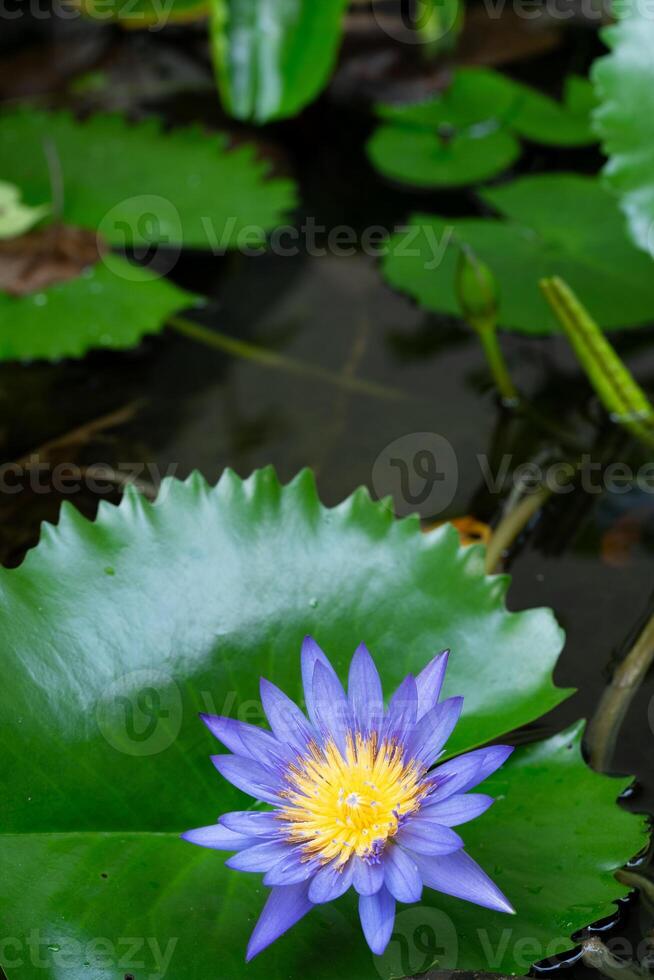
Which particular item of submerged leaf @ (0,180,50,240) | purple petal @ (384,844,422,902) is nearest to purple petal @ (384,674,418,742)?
purple petal @ (384,844,422,902)

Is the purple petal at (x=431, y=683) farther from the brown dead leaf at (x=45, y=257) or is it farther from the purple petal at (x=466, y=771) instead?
the brown dead leaf at (x=45, y=257)

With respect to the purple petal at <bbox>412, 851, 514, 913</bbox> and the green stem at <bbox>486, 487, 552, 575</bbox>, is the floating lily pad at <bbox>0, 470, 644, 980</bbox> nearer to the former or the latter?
the purple petal at <bbox>412, 851, 514, 913</bbox>

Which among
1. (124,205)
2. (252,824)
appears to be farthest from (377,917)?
(124,205)

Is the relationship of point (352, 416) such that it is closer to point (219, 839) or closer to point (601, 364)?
point (601, 364)

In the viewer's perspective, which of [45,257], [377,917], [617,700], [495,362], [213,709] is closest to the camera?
[377,917]

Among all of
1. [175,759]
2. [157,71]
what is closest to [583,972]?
[175,759]

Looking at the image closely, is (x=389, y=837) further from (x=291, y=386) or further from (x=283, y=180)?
(x=283, y=180)

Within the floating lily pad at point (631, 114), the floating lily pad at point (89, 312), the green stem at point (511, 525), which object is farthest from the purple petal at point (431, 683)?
the floating lily pad at point (89, 312)
